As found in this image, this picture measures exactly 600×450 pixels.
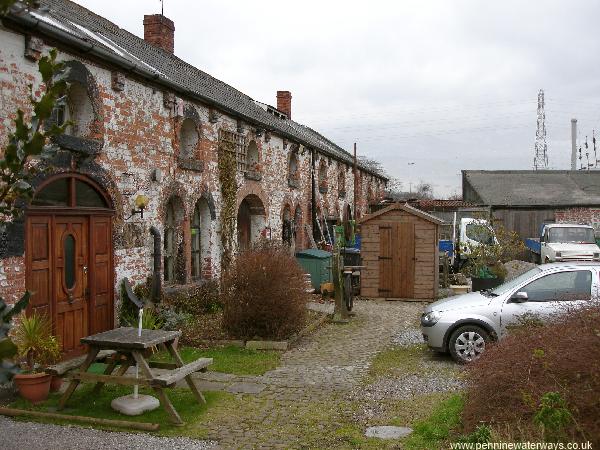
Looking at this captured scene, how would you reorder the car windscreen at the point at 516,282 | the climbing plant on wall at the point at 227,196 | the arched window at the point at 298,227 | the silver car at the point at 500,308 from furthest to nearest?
the arched window at the point at 298,227, the climbing plant on wall at the point at 227,196, the car windscreen at the point at 516,282, the silver car at the point at 500,308

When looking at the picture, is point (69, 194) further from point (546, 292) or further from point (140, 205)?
point (546, 292)

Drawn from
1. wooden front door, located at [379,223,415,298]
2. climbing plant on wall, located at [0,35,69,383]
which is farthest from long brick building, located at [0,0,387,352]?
wooden front door, located at [379,223,415,298]

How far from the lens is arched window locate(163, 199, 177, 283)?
1258 cm

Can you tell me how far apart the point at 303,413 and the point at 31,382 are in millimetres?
3187

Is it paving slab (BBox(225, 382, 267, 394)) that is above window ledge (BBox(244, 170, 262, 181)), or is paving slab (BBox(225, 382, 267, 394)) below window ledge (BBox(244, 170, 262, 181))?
below

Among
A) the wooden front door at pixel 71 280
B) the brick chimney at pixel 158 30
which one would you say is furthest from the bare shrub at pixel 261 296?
the brick chimney at pixel 158 30

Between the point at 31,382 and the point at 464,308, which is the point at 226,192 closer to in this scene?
the point at 464,308

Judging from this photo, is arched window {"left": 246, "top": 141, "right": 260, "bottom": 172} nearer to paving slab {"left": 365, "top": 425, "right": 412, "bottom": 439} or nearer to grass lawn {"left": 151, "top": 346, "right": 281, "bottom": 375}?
grass lawn {"left": 151, "top": 346, "right": 281, "bottom": 375}

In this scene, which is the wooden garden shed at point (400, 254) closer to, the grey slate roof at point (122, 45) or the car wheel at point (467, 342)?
the grey slate roof at point (122, 45)

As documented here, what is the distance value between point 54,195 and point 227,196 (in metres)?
6.37

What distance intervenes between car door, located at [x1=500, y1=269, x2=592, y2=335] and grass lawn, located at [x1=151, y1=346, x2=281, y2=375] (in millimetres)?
3663

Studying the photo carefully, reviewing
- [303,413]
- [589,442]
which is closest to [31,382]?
[303,413]

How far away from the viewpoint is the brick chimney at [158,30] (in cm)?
1892

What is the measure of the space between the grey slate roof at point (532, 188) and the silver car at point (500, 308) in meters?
24.1
